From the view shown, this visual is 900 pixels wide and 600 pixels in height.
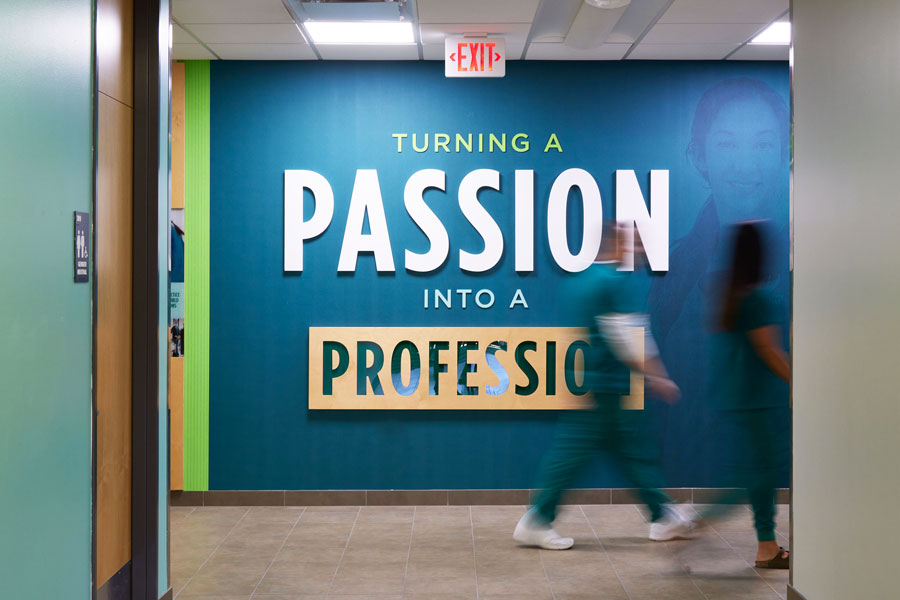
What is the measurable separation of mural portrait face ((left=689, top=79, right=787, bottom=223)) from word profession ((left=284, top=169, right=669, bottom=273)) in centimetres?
36

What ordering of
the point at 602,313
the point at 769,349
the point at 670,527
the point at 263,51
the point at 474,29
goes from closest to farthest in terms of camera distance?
the point at 769,349 < the point at 602,313 < the point at 670,527 < the point at 474,29 < the point at 263,51

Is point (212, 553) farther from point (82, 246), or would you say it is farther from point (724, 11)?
point (724, 11)

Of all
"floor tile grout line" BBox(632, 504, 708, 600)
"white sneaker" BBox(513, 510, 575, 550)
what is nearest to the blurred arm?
"floor tile grout line" BBox(632, 504, 708, 600)

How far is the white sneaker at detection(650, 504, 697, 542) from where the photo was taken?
14.3 ft

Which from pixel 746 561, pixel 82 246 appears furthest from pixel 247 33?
pixel 746 561

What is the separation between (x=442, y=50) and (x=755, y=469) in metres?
2.99

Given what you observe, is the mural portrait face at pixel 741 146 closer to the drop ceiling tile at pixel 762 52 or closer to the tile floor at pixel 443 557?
the drop ceiling tile at pixel 762 52

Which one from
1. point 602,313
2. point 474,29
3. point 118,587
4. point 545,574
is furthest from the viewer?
point 474,29

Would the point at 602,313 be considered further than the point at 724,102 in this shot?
No

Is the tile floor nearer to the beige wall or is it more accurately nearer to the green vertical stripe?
the green vertical stripe

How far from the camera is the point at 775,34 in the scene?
4688 millimetres

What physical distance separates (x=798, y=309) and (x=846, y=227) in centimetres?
50

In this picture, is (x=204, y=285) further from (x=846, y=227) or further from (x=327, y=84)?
(x=846, y=227)

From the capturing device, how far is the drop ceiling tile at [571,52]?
4883 mm
